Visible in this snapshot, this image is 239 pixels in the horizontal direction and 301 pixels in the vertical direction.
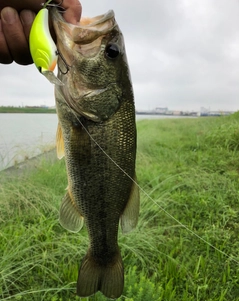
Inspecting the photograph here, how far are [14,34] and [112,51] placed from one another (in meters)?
0.50

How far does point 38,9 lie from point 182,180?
433 cm

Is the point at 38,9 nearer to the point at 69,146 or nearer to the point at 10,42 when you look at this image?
the point at 10,42

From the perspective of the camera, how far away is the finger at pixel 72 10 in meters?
1.35

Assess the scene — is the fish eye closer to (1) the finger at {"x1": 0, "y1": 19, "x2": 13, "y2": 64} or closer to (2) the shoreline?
(1) the finger at {"x1": 0, "y1": 19, "x2": 13, "y2": 64}

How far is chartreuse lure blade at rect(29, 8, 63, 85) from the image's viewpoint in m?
1.16

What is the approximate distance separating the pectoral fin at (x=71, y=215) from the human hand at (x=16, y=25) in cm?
80

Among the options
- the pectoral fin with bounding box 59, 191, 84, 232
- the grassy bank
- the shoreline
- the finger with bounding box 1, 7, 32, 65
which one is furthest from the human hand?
the shoreline

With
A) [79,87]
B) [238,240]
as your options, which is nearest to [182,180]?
[238,240]

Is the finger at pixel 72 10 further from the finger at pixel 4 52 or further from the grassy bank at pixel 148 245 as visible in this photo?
the grassy bank at pixel 148 245

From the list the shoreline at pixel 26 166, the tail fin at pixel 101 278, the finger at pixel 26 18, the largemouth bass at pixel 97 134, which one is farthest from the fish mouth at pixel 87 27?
the shoreline at pixel 26 166

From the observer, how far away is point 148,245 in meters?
3.27

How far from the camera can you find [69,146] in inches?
63.4

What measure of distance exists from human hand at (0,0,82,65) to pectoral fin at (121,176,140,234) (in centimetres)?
90

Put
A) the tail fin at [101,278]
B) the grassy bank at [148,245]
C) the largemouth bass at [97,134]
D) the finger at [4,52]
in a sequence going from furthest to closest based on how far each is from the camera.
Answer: the grassy bank at [148,245]
the tail fin at [101,278]
the largemouth bass at [97,134]
the finger at [4,52]
